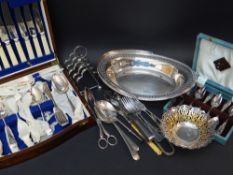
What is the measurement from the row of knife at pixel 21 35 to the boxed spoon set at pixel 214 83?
424 millimetres

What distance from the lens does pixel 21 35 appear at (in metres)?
0.88

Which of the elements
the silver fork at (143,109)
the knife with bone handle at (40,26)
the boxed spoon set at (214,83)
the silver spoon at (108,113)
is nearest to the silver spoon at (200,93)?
Answer: the boxed spoon set at (214,83)

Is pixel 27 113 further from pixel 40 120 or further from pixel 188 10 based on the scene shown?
pixel 188 10

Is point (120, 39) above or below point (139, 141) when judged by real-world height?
above

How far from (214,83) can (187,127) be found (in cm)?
18

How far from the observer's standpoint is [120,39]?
1075 millimetres

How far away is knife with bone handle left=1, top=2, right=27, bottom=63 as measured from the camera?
844 mm

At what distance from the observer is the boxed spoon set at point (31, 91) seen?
749 millimetres

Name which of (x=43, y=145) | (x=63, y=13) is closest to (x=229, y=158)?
(x=43, y=145)

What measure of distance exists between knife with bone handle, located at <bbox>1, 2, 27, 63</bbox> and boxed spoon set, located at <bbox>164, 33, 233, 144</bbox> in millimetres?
447

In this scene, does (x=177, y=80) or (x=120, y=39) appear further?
(x=120, y=39)

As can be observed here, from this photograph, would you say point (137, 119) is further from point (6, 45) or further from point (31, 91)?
point (6, 45)

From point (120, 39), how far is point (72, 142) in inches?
17.6

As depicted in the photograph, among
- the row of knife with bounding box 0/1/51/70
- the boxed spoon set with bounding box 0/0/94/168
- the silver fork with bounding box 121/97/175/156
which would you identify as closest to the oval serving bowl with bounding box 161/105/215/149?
the silver fork with bounding box 121/97/175/156
